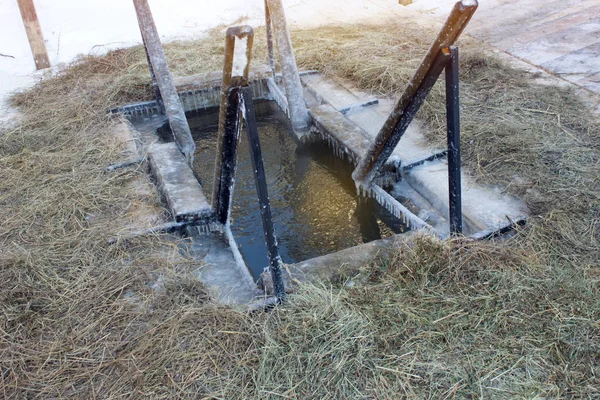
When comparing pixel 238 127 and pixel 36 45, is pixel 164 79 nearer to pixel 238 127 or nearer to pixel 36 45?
pixel 238 127

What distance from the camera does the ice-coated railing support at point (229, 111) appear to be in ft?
8.40

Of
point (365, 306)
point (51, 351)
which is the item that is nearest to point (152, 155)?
point (51, 351)

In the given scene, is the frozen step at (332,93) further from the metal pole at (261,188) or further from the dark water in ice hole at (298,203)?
the metal pole at (261,188)

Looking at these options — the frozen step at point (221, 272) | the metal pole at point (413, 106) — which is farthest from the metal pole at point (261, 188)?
the metal pole at point (413, 106)

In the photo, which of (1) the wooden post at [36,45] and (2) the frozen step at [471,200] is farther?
(1) the wooden post at [36,45]

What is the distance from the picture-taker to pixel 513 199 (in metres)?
3.95

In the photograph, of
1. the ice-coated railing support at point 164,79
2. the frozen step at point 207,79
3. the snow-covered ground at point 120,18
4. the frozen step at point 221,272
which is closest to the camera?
the frozen step at point 221,272

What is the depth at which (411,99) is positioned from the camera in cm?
327

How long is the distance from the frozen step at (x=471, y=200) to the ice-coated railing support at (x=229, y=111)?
4.95 ft

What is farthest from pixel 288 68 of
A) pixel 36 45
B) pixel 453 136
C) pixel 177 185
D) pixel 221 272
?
pixel 36 45

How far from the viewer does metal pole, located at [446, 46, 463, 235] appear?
2938mm

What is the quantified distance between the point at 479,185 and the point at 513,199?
293 millimetres

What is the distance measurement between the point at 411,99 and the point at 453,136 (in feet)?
1.16

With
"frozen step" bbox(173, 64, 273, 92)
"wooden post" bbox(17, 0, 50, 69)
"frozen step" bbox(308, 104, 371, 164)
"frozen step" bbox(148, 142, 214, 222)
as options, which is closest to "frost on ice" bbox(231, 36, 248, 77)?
"frozen step" bbox(148, 142, 214, 222)
